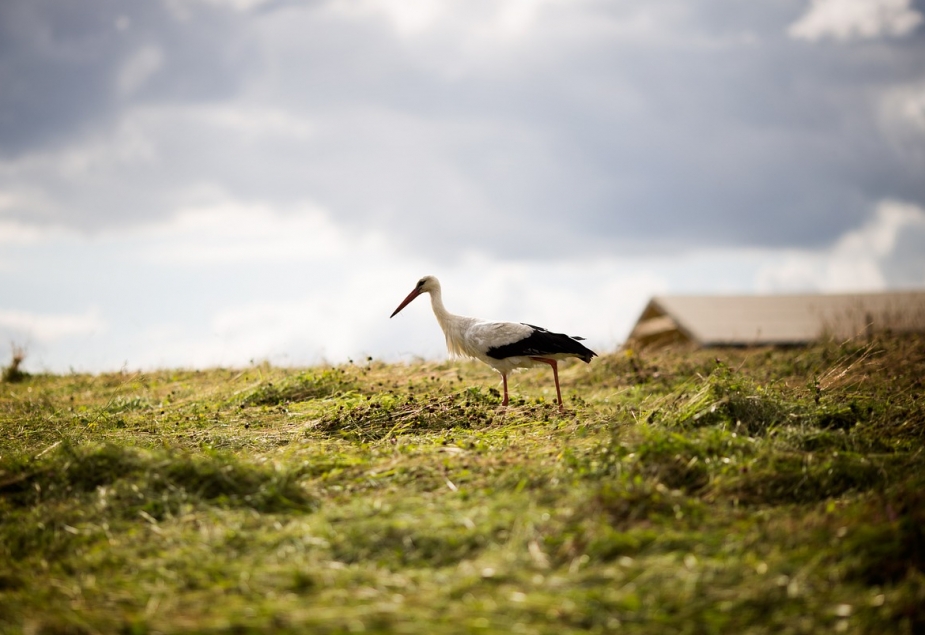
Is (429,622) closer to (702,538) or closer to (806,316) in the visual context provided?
(702,538)

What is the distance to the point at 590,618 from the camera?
3.77 meters

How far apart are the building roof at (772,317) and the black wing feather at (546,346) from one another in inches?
349

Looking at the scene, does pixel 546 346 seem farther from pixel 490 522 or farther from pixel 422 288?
pixel 490 522

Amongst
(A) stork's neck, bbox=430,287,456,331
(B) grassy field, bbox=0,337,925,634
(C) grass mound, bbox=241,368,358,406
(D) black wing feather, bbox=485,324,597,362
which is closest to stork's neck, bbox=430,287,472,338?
(A) stork's neck, bbox=430,287,456,331

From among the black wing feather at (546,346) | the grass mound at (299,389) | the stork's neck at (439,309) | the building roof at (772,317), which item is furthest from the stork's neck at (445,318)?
the building roof at (772,317)

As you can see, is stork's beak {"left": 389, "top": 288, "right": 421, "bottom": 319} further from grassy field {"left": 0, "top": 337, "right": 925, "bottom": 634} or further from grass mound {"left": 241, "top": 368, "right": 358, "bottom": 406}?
grassy field {"left": 0, "top": 337, "right": 925, "bottom": 634}

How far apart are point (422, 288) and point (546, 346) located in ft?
7.88

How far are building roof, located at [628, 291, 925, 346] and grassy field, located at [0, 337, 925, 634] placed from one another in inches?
434

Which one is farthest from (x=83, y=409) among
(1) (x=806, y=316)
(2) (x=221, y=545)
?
(1) (x=806, y=316)

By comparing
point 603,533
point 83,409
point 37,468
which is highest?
point 83,409

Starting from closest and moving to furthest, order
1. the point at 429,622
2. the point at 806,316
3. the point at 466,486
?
1. the point at 429,622
2. the point at 466,486
3. the point at 806,316

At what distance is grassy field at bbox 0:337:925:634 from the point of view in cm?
391

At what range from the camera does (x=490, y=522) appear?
4805 mm

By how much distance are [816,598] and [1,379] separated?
50.1 feet
